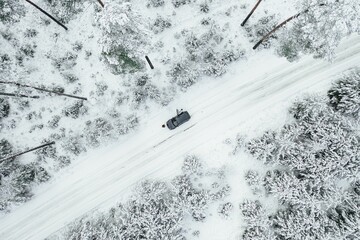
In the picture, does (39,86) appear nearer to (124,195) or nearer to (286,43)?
(124,195)

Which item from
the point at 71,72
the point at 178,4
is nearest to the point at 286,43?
the point at 178,4

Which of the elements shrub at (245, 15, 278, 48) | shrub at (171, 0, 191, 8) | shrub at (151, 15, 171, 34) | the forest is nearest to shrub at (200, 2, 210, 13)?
the forest

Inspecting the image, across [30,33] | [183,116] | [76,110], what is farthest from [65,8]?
[183,116]

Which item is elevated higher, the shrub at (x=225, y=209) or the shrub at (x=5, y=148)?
the shrub at (x=5, y=148)

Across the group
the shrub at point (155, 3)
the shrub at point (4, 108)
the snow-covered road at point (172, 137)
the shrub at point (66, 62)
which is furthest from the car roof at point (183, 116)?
the shrub at point (4, 108)

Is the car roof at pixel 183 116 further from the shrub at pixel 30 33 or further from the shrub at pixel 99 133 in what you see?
the shrub at pixel 30 33

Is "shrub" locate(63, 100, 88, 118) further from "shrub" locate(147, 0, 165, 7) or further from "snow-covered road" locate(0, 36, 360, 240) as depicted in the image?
"shrub" locate(147, 0, 165, 7)
